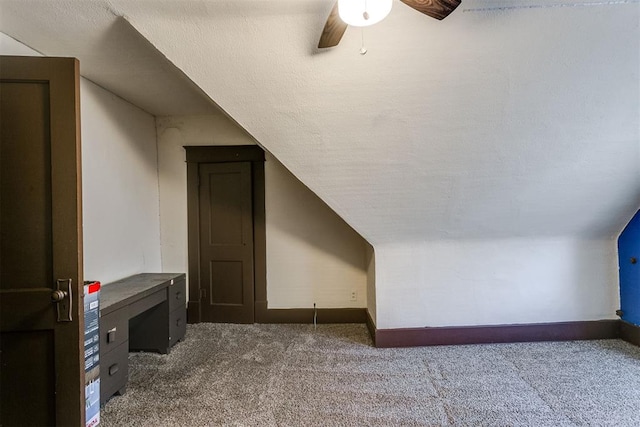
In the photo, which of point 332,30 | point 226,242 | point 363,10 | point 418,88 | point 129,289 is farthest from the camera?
point 226,242

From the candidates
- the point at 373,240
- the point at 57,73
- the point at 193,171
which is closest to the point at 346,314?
the point at 373,240

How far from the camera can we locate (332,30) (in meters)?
1.49

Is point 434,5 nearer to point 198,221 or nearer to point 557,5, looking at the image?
point 557,5

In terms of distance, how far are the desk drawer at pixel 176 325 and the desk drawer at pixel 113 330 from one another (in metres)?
0.57

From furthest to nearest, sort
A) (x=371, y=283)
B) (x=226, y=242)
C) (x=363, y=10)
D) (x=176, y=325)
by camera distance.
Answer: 1. (x=226, y=242)
2. (x=371, y=283)
3. (x=176, y=325)
4. (x=363, y=10)

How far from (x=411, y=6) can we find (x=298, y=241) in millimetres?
2424

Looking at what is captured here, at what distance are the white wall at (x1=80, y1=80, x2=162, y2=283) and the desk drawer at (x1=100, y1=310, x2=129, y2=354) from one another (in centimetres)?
62

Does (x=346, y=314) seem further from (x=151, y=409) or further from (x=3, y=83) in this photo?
(x=3, y=83)

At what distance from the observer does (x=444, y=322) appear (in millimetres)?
2705

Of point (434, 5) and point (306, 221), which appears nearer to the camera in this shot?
point (434, 5)

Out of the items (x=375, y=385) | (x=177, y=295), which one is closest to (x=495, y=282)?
(x=375, y=385)

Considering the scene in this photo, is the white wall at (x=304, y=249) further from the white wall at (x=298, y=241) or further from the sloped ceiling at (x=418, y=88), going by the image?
the sloped ceiling at (x=418, y=88)

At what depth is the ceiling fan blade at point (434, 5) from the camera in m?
1.28

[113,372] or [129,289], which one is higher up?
[129,289]
